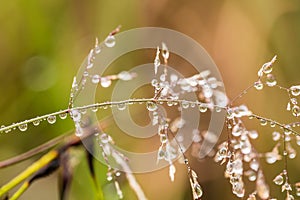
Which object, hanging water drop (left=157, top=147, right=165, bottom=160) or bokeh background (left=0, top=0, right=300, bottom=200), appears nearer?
hanging water drop (left=157, top=147, right=165, bottom=160)

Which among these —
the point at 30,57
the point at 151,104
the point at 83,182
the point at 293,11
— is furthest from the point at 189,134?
the point at 293,11

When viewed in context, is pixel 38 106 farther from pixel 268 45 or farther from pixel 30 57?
pixel 268 45

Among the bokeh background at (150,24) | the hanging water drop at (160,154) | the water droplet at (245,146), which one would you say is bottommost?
the water droplet at (245,146)

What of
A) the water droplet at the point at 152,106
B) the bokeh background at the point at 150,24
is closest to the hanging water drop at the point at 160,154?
the water droplet at the point at 152,106

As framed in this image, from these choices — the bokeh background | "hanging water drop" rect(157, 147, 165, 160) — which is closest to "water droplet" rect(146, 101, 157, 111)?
"hanging water drop" rect(157, 147, 165, 160)

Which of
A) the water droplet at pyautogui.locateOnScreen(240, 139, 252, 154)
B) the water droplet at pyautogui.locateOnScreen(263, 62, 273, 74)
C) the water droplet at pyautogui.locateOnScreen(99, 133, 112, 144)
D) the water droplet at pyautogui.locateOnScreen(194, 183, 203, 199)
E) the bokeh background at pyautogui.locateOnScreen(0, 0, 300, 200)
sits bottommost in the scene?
the water droplet at pyautogui.locateOnScreen(194, 183, 203, 199)

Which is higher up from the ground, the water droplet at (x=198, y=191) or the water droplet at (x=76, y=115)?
the water droplet at (x=76, y=115)

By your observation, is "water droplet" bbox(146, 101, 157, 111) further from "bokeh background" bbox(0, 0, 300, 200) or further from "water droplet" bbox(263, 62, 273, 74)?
"bokeh background" bbox(0, 0, 300, 200)

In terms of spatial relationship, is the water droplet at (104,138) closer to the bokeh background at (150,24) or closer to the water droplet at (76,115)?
the water droplet at (76,115)
